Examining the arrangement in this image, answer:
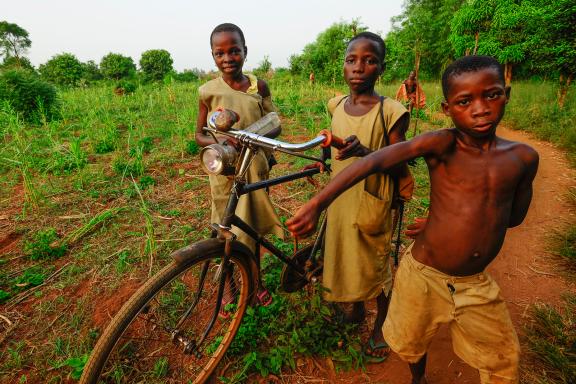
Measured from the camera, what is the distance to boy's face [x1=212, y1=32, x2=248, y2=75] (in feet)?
6.54

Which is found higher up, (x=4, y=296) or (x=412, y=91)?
(x=412, y=91)

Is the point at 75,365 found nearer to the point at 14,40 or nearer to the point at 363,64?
the point at 363,64

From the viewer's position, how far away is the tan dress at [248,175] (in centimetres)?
203

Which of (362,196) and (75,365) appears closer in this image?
(362,196)

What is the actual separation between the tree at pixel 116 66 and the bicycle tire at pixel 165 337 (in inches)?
1191

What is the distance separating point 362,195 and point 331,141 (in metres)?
0.47

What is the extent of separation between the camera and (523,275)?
2783 mm

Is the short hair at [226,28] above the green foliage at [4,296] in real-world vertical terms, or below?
above

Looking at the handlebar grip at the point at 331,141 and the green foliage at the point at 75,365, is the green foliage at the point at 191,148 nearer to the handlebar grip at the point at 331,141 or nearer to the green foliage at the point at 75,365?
the green foliage at the point at 75,365

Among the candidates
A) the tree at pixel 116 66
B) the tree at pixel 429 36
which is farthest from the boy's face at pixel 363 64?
the tree at pixel 116 66

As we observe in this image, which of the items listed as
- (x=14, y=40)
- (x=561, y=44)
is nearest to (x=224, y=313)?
(x=561, y=44)

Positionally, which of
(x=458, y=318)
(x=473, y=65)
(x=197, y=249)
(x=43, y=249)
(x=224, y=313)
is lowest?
(x=224, y=313)

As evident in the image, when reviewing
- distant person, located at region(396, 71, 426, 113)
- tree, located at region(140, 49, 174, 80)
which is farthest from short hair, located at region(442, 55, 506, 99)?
tree, located at region(140, 49, 174, 80)

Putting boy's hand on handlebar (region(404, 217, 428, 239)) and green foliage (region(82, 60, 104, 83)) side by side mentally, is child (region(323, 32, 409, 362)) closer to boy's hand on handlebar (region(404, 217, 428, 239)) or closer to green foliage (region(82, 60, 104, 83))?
boy's hand on handlebar (region(404, 217, 428, 239))
